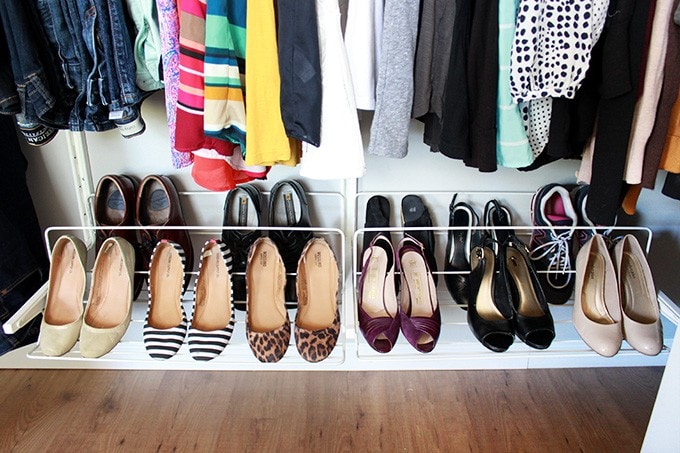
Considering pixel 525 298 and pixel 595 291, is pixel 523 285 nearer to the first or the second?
pixel 525 298

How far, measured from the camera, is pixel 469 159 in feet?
3.18

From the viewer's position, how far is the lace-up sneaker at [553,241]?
1305 mm

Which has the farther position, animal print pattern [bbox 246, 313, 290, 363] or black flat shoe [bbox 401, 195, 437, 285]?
black flat shoe [bbox 401, 195, 437, 285]

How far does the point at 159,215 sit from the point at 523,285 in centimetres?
100

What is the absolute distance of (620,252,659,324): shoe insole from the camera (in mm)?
1157

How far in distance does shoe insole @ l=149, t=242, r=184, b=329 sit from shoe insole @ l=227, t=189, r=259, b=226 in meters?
0.20

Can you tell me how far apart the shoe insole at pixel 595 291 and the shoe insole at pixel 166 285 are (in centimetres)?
99

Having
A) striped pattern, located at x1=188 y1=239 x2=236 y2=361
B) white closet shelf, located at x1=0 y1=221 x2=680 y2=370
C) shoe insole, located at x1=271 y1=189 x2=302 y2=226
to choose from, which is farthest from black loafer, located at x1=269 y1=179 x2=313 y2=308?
striped pattern, located at x1=188 y1=239 x2=236 y2=361

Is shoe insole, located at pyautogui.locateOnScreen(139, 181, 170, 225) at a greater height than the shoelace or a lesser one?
greater

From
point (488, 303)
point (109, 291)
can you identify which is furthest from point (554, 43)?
point (109, 291)

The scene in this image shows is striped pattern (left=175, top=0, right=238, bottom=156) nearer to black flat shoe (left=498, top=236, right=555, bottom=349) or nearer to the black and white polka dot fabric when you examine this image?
the black and white polka dot fabric

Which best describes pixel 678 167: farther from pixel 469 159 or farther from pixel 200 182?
pixel 200 182

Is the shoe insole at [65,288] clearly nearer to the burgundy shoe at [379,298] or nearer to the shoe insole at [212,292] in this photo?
the shoe insole at [212,292]

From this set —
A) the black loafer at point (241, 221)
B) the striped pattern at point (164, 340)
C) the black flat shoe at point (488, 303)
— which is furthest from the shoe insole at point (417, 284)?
the striped pattern at point (164, 340)
